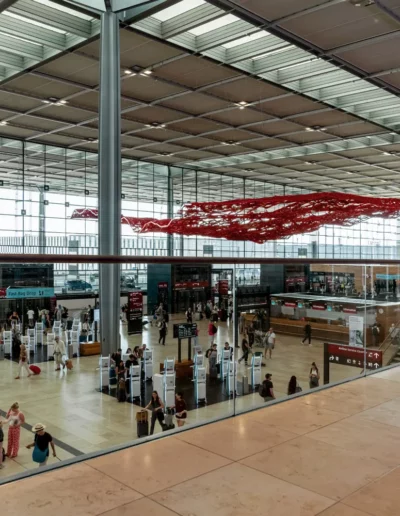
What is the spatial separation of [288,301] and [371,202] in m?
9.63

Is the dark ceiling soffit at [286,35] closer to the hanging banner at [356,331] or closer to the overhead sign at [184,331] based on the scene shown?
the overhead sign at [184,331]

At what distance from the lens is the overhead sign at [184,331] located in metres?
13.0

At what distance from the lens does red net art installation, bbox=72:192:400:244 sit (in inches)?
588

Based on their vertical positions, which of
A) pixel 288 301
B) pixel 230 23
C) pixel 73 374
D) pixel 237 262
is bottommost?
pixel 73 374

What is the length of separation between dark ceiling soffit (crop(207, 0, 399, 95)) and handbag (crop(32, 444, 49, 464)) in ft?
41.7

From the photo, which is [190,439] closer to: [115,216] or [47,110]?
[115,216]

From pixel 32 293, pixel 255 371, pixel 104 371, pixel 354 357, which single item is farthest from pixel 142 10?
pixel 354 357

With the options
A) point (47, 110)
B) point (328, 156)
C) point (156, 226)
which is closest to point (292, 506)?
point (156, 226)

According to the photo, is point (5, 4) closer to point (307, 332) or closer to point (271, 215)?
point (271, 215)

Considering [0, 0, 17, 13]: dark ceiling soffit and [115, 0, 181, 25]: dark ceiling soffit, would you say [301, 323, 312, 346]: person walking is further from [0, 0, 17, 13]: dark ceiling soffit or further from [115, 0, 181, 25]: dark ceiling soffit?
[0, 0, 17, 13]: dark ceiling soffit

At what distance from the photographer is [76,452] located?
10.5 ft

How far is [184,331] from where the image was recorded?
14.0 meters

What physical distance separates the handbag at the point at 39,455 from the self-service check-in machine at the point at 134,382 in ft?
34.2

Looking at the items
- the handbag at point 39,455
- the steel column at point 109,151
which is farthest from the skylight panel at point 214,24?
→ the handbag at point 39,455
